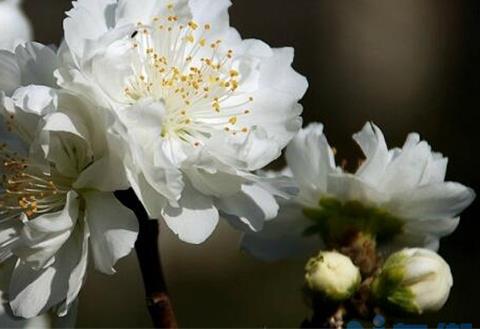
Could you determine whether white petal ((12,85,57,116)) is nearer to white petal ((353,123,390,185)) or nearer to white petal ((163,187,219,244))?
white petal ((163,187,219,244))

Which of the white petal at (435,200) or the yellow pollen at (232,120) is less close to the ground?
the yellow pollen at (232,120)

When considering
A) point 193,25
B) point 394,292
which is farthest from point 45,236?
point 394,292

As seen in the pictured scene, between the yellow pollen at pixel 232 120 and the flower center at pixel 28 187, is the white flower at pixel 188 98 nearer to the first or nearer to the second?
the yellow pollen at pixel 232 120

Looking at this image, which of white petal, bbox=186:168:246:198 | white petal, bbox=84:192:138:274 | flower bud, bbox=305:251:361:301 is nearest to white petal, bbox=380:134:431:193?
flower bud, bbox=305:251:361:301

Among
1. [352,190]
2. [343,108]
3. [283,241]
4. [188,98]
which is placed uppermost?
[188,98]

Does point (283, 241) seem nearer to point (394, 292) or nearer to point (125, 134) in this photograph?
point (394, 292)

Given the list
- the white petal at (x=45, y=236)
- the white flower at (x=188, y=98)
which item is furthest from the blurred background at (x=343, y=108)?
the white petal at (x=45, y=236)
